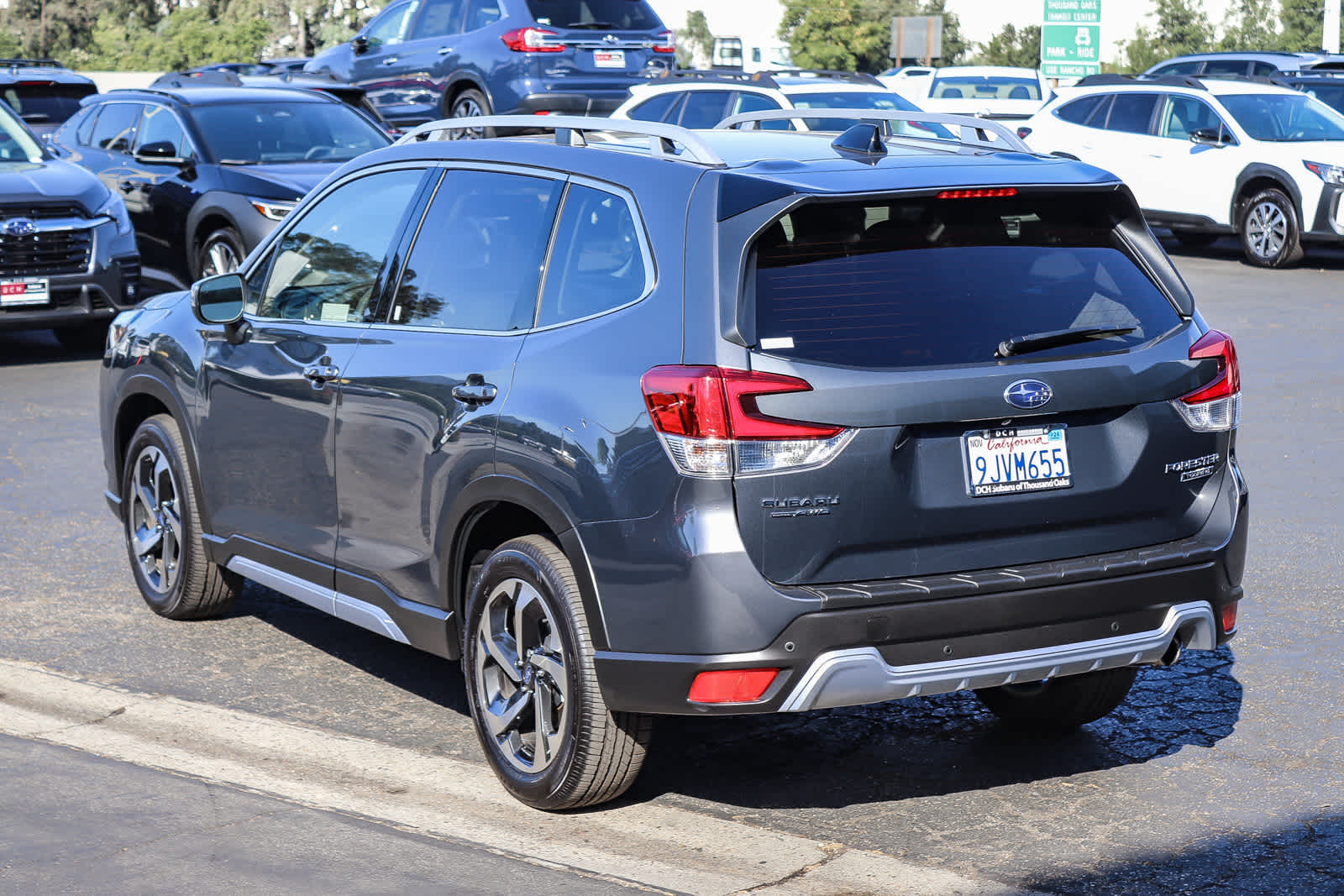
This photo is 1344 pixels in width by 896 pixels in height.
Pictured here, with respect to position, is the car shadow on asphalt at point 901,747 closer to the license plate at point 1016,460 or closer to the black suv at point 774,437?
the black suv at point 774,437

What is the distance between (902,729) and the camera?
5.71m

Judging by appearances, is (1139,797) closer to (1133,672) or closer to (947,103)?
(1133,672)

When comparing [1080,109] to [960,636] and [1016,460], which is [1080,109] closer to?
[1016,460]

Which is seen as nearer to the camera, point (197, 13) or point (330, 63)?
point (330, 63)

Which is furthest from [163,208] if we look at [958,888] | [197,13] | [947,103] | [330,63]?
[197,13]

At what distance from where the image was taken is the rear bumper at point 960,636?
14.4ft

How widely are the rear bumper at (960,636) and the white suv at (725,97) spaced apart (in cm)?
1399

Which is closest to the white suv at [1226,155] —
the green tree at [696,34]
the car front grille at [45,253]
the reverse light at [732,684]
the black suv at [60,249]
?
the black suv at [60,249]

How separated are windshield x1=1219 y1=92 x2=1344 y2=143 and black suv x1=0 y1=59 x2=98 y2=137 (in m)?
12.9

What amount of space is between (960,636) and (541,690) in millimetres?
1174

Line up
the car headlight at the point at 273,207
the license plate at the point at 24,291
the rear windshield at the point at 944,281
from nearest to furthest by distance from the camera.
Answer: the rear windshield at the point at 944,281
the license plate at the point at 24,291
the car headlight at the point at 273,207

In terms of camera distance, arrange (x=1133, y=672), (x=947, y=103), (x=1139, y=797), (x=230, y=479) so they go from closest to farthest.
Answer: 1. (x=1139, y=797)
2. (x=1133, y=672)
3. (x=230, y=479)
4. (x=947, y=103)

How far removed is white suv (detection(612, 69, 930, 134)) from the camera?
61.9 ft

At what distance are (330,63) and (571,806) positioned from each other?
65.0 ft
